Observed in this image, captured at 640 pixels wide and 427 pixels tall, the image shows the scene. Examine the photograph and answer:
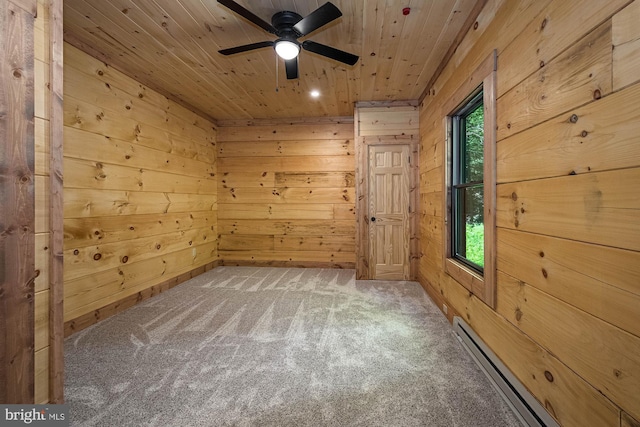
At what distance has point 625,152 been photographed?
888mm

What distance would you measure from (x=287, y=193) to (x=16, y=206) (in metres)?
3.74

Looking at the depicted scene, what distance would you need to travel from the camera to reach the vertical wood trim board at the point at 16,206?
1027 millimetres

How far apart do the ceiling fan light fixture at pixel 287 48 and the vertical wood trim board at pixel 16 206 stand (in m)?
1.40

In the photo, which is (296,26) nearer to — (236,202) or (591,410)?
(591,410)

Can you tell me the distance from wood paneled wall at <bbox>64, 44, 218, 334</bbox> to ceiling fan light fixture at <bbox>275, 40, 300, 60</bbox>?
1862 millimetres

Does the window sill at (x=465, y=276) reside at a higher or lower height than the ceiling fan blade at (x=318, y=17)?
lower

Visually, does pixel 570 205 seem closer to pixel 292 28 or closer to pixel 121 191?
pixel 292 28

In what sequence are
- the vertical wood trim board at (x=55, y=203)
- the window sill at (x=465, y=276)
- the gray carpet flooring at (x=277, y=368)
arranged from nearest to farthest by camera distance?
the vertical wood trim board at (x=55, y=203)
the gray carpet flooring at (x=277, y=368)
the window sill at (x=465, y=276)

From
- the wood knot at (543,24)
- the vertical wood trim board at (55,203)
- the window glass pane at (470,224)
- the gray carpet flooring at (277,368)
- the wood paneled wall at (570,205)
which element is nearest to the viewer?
the wood paneled wall at (570,205)

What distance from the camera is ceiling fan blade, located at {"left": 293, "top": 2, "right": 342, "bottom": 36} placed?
171 centimetres

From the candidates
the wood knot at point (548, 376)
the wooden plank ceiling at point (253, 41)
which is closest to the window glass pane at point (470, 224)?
the wood knot at point (548, 376)

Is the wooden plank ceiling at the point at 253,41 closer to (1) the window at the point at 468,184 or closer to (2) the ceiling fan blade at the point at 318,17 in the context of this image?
(2) the ceiling fan blade at the point at 318,17

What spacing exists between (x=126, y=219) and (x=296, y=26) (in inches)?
103

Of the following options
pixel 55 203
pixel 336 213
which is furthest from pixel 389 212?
pixel 55 203
